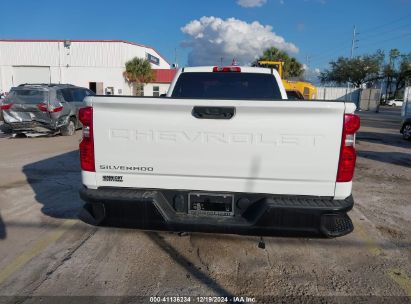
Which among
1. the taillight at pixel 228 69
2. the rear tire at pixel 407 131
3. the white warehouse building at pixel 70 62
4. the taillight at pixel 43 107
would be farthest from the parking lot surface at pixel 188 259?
the white warehouse building at pixel 70 62

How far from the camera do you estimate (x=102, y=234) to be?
417cm

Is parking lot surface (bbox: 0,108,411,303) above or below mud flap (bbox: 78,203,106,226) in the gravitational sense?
below

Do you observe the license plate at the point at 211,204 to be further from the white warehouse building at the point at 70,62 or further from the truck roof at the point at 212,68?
the white warehouse building at the point at 70,62

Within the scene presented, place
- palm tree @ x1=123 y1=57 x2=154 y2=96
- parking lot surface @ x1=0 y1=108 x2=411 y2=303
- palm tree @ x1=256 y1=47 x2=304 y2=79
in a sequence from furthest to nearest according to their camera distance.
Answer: palm tree @ x1=256 y1=47 x2=304 y2=79, palm tree @ x1=123 y1=57 x2=154 y2=96, parking lot surface @ x1=0 y1=108 x2=411 y2=303

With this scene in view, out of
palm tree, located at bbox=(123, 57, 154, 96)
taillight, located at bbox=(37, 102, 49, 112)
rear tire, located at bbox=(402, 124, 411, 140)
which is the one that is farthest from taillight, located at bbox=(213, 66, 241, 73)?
palm tree, located at bbox=(123, 57, 154, 96)

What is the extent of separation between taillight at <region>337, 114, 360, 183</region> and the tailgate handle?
36.9 inches

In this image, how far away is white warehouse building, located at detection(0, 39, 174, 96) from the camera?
4081 centimetres

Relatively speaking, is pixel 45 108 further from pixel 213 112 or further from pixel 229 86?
pixel 213 112

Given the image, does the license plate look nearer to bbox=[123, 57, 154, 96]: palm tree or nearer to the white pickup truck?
the white pickup truck

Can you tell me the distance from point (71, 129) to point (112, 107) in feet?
35.7

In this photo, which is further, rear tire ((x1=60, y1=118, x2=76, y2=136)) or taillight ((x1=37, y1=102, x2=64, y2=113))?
rear tire ((x1=60, y1=118, x2=76, y2=136))

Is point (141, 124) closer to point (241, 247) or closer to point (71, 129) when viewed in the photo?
→ point (241, 247)

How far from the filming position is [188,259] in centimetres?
357

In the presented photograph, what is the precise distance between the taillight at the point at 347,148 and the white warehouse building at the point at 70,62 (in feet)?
132
